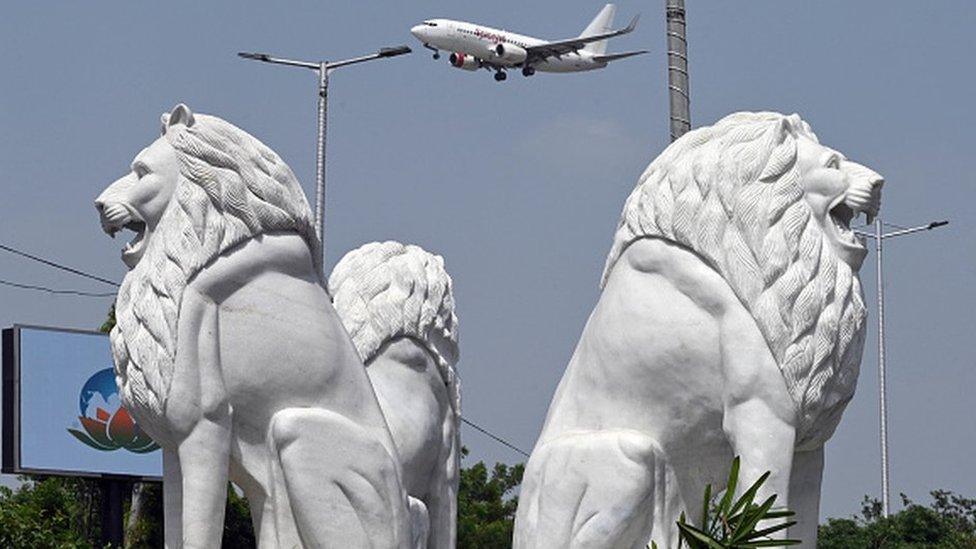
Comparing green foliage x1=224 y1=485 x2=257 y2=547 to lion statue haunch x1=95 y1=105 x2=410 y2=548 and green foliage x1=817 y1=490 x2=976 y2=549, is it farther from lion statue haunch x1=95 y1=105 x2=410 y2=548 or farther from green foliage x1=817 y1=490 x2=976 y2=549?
lion statue haunch x1=95 y1=105 x2=410 y2=548

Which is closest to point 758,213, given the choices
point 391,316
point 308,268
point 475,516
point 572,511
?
point 572,511

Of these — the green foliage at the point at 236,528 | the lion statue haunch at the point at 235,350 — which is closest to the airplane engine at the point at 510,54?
the green foliage at the point at 236,528

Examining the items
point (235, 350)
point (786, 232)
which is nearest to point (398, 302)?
point (235, 350)

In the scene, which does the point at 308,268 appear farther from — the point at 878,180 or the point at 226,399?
the point at 878,180

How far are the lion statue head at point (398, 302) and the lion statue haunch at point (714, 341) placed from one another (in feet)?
10.4

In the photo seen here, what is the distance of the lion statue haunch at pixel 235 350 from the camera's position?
39.7 feet

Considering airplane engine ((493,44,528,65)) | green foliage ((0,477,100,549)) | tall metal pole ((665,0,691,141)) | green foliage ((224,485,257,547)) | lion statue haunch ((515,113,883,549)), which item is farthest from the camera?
airplane engine ((493,44,528,65))

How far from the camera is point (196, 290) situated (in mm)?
12148

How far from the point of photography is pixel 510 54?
210 ft

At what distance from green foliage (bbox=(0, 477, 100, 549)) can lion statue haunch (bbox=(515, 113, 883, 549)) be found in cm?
1078

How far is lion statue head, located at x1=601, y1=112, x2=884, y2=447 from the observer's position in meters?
11.4

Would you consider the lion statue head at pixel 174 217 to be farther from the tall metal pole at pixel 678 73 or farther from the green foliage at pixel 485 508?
the green foliage at pixel 485 508

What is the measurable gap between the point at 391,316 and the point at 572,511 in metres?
3.62

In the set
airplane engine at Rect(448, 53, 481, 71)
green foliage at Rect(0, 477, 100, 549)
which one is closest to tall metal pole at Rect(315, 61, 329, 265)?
green foliage at Rect(0, 477, 100, 549)
